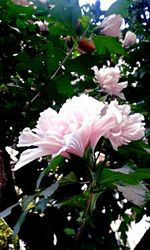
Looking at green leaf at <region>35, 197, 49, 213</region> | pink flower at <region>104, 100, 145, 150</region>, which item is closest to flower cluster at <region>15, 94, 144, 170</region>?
pink flower at <region>104, 100, 145, 150</region>

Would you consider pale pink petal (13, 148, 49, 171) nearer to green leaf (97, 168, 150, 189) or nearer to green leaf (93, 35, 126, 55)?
green leaf (97, 168, 150, 189)

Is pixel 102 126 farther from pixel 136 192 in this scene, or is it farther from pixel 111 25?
pixel 111 25

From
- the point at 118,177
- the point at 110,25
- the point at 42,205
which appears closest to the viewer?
the point at 118,177

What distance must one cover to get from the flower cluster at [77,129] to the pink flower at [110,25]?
0.47m

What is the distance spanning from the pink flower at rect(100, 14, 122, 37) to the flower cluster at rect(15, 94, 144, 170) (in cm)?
47

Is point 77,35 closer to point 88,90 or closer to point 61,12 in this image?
point 61,12

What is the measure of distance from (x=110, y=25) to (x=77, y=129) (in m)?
0.56

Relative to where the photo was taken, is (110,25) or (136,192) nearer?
(136,192)

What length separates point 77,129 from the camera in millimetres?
593

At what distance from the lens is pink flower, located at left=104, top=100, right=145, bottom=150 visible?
2.03 feet

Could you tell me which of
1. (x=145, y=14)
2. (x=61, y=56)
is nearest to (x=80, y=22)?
(x=61, y=56)

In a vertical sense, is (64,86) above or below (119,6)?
below

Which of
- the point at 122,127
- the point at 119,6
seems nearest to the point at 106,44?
the point at 119,6

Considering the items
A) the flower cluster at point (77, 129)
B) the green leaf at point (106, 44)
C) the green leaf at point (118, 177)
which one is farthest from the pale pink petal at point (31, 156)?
→ the green leaf at point (106, 44)
